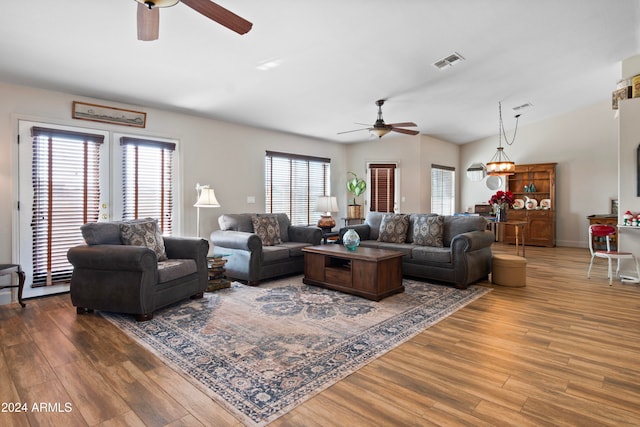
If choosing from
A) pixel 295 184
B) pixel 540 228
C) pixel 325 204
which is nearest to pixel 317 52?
pixel 325 204

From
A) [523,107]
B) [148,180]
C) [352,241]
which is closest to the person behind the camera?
[352,241]

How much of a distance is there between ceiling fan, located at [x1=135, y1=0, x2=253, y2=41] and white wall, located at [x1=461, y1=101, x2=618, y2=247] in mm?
8732

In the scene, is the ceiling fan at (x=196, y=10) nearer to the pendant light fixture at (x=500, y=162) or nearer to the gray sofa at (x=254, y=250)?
the gray sofa at (x=254, y=250)

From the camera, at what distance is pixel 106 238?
144 inches

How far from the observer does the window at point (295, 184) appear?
22.3ft

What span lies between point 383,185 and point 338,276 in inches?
174

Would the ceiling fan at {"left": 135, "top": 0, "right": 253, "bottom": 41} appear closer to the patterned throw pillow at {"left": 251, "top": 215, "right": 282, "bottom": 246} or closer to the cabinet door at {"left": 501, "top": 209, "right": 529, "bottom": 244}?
the patterned throw pillow at {"left": 251, "top": 215, "right": 282, "bottom": 246}

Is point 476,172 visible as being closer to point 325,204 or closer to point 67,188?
point 325,204

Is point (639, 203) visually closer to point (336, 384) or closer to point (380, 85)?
point (380, 85)

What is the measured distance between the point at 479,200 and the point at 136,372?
930cm

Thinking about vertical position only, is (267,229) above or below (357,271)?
above

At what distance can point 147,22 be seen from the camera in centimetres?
233

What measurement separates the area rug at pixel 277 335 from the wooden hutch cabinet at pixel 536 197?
16.6ft

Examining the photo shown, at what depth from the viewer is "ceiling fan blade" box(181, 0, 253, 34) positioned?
205 cm
